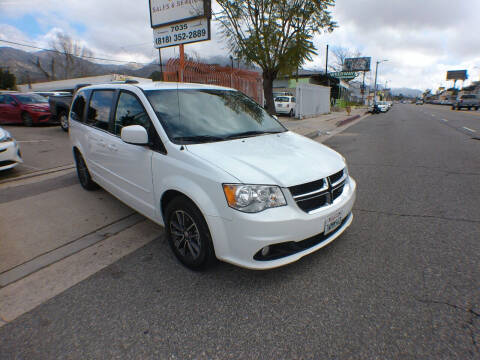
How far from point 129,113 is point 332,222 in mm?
2520

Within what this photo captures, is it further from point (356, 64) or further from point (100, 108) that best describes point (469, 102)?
point (100, 108)

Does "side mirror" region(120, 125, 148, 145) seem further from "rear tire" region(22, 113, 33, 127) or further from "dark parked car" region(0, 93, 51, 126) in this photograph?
"rear tire" region(22, 113, 33, 127)

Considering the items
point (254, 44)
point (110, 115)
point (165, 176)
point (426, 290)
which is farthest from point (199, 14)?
point (426, 290)

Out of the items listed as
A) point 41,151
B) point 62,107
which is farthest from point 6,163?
point 62,107

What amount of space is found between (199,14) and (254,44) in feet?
11.0

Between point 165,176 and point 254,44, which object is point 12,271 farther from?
point 254,44

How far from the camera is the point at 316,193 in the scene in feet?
8.14

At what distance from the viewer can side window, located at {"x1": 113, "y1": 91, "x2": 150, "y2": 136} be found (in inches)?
122

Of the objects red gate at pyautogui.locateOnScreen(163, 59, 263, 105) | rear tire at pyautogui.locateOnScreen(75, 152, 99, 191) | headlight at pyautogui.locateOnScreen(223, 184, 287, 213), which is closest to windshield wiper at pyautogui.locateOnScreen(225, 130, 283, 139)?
headlight at pyautogui.locateOnScreen(223, 184, 287, 213)

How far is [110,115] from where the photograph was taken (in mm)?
3707

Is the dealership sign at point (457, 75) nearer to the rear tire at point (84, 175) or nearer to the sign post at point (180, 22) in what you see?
the sign post at point (180, 22)

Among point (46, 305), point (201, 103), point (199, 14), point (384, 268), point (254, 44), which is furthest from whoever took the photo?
point (254, 44)

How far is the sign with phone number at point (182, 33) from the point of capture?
770 centimetres

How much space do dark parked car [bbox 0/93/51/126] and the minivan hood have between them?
12.9 m
